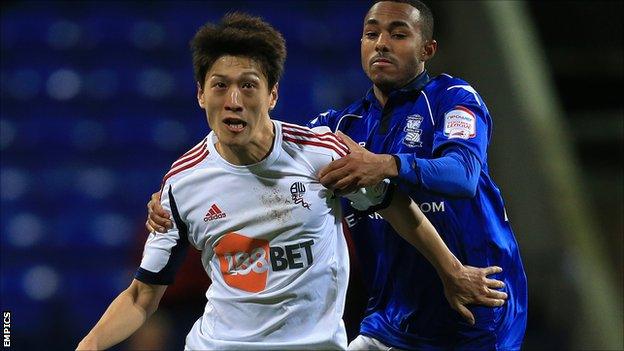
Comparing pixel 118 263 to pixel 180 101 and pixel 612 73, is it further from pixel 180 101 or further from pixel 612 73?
pixel 612 73

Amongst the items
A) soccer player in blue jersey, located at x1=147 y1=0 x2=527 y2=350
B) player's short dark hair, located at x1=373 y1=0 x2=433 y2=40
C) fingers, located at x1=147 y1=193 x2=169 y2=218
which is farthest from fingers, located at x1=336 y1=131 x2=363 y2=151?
player's short dark hair, located at x1=373 y1=0 x2=433 y2=40

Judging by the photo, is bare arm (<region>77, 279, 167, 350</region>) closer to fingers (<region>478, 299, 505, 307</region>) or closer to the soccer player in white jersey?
the soccer player in white jersey

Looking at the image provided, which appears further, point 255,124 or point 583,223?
point 583,223

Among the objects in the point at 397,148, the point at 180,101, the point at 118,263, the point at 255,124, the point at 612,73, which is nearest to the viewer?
the point at 255,124

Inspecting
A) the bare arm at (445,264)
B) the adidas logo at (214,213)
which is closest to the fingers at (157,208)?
the adidas logo at (214,213)

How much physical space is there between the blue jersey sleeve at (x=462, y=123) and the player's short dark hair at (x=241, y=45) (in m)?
0.60

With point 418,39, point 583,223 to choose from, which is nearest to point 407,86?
point 418,39

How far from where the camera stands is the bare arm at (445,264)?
10.7ft

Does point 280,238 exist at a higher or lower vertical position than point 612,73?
lower

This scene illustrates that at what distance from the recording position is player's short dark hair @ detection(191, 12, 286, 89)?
309cm

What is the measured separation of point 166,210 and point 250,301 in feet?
1.32

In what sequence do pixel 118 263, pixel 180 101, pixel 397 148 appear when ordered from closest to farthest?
pixel 397 148, pixel 118 263, pixel 180 101

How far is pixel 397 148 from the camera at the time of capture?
356cm

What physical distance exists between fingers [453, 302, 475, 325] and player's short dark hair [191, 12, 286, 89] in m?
1.00
